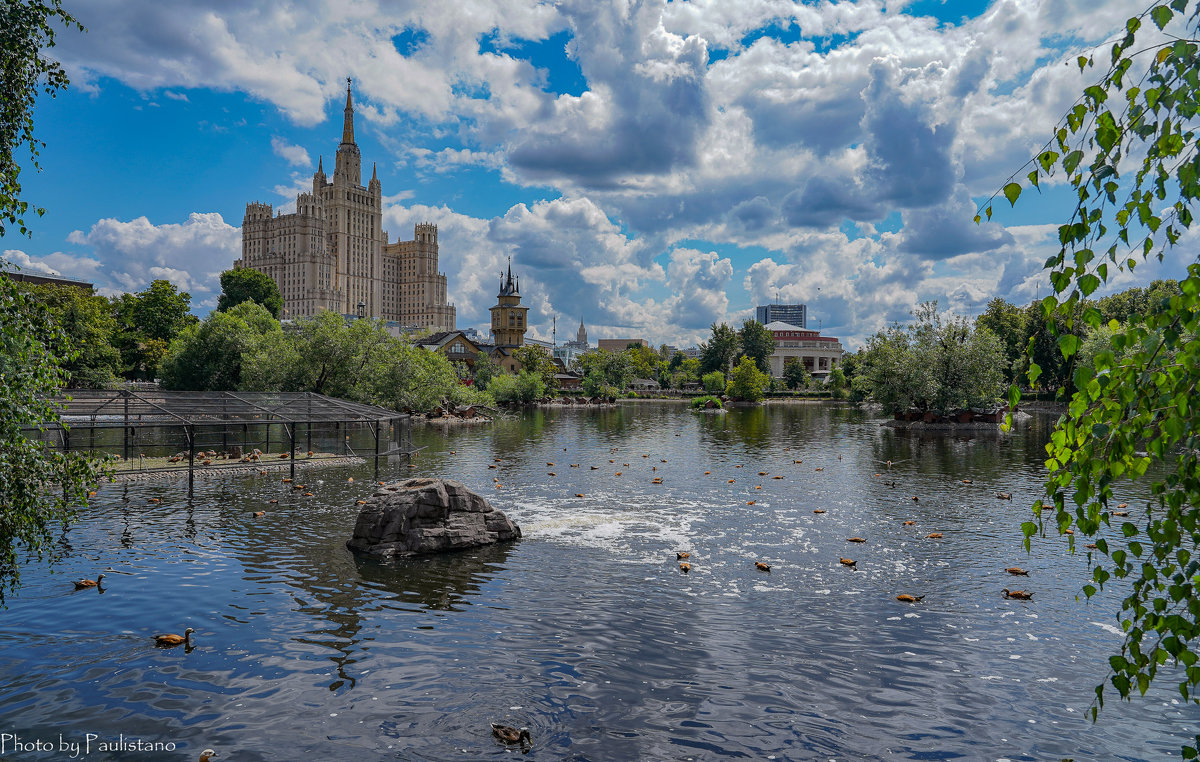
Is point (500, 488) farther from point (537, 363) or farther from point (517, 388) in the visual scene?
point (537, 363)

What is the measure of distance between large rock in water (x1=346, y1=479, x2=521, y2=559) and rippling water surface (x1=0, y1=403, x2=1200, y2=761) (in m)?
0.74

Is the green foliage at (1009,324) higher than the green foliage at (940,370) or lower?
higher

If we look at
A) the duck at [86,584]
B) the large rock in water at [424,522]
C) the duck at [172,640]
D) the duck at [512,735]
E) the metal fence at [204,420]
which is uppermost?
the metal fence at [204,420]

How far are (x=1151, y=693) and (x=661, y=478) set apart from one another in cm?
2361

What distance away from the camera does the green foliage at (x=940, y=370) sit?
6594 centimetres

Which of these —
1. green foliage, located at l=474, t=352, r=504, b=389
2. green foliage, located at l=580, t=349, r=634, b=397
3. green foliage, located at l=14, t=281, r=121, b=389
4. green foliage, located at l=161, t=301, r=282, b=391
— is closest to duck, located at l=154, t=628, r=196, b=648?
green foliage, located at l=161, t=301, r=282, b=391

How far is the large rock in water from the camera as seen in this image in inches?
759

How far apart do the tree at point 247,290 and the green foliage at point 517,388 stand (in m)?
57.7

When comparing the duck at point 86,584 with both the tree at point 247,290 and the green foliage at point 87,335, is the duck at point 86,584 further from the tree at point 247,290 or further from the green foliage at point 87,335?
the tree at point 247,290

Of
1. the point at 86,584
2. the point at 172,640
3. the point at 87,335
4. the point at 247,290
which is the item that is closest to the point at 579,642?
the point at 172,640

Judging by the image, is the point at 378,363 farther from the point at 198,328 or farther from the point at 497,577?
the point at 497,577

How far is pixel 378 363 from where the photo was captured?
54.7m

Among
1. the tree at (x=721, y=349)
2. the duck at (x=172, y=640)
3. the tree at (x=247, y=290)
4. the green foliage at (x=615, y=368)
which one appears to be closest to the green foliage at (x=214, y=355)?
the duck at (x=172, y=640)

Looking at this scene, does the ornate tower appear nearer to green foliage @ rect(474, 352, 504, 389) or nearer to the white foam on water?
green foliage @ rect(474, 352, 504, 389)
